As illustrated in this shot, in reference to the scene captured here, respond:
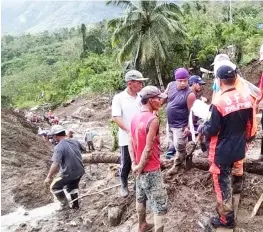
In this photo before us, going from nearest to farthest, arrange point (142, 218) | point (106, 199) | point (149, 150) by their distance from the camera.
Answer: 1. point (149, 150)
2. point (142, 218)
3. point (106, 199)

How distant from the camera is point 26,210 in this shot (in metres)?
7.14

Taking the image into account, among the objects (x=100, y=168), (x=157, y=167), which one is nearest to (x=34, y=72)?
(x=100, y=168)

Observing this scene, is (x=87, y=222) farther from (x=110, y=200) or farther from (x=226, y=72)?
(x=226, y=72)

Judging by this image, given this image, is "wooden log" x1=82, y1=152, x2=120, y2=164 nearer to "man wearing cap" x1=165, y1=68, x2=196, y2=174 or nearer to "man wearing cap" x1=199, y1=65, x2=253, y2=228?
"man wearing cap" x1=165, y1=68, x2=196, y2=174

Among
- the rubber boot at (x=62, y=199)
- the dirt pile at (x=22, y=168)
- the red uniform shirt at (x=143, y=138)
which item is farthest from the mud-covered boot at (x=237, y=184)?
the dirt pile at (x=22, y=168)

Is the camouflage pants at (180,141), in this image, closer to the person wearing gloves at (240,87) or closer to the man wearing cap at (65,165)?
the person wearing gloves at (240,87)

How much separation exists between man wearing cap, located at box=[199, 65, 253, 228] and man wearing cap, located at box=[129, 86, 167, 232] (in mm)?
533

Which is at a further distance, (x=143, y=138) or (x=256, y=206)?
(x=256, y=206)

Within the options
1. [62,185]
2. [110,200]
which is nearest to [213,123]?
[110,200]

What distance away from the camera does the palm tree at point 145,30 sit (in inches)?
1013

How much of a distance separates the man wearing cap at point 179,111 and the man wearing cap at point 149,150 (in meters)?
1.20

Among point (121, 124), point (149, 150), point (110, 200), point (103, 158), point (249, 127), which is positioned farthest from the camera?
point (103, 158)

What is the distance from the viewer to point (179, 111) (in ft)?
17.5

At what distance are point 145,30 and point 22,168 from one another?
60.4ft
